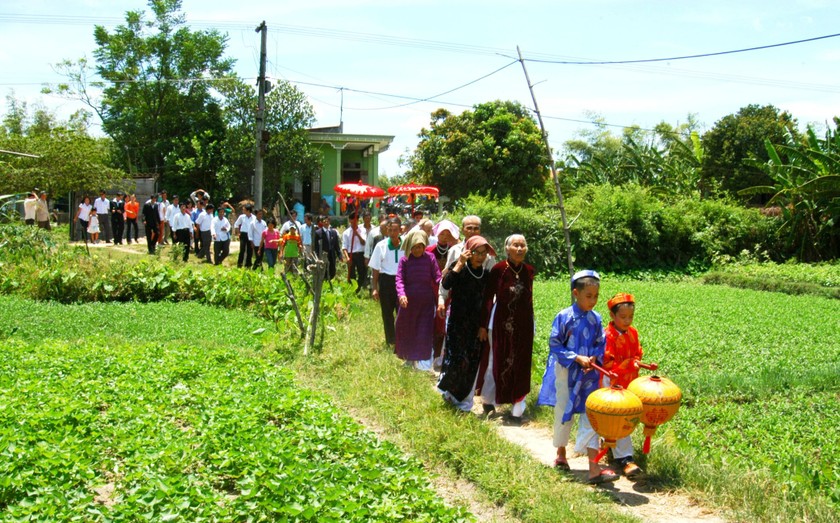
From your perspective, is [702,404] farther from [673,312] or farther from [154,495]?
[673,312]

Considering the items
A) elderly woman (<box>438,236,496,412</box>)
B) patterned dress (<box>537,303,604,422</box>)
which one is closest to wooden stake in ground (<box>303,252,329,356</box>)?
elderly woman (<box>438,236,496,412</box>)

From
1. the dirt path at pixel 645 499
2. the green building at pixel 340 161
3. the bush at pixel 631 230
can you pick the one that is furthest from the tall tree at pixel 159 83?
the dirt path at pixel 645 499

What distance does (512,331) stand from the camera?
7719 mm

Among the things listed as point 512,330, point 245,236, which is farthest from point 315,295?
point 245,236

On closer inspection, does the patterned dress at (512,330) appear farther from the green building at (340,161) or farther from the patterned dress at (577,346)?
the green building at (340,161)

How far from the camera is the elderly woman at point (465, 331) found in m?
8.08

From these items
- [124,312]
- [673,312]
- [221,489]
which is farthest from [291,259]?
[221,489]

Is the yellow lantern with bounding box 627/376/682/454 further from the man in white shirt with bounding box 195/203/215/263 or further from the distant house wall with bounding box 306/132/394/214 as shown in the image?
the distant house wall with bounding box 306/132/394/214

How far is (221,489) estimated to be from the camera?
5645mm

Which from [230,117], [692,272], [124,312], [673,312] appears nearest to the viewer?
[124,312]

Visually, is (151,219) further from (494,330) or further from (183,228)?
(494,330)

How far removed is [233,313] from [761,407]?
372 inches

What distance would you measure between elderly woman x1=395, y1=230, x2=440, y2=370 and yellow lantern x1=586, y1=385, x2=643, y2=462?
4.30 m

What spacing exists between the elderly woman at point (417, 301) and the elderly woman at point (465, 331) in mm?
1521
